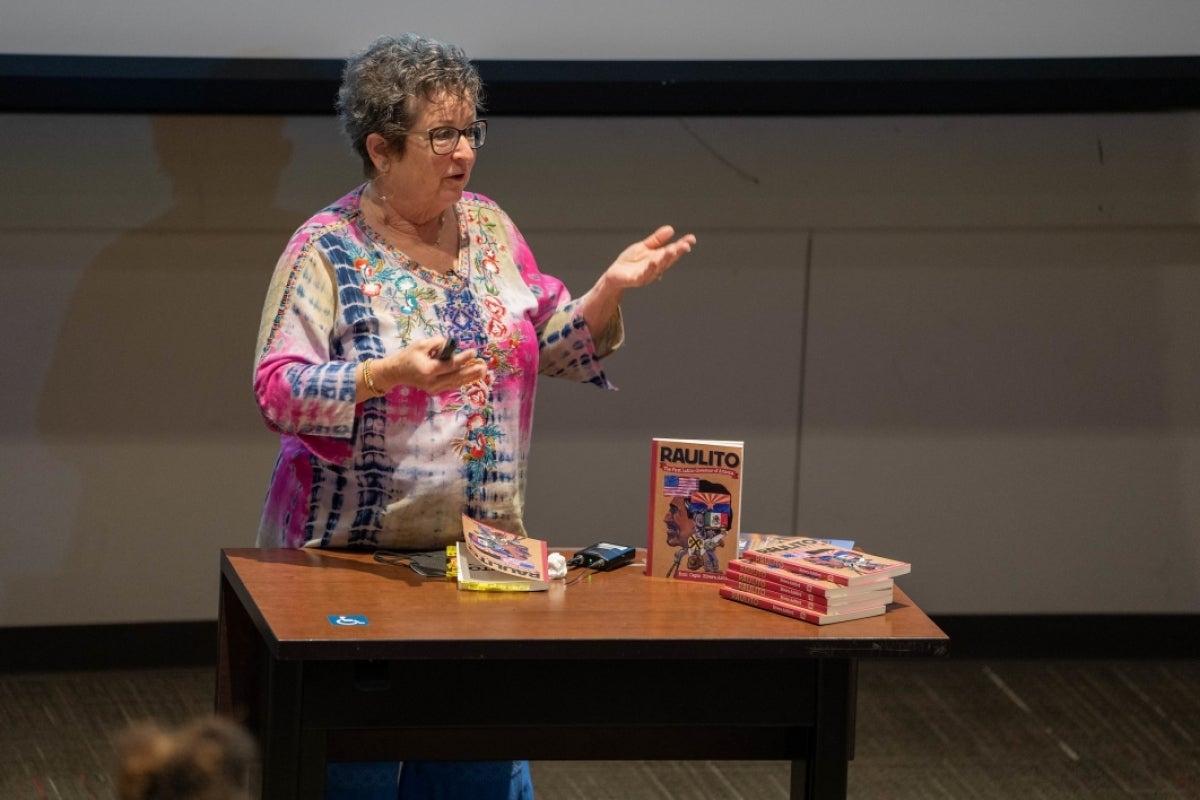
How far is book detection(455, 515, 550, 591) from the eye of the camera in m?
2.76

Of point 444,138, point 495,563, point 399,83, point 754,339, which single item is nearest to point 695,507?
point 495,563

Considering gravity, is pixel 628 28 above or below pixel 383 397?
above

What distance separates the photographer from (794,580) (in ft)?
8.75

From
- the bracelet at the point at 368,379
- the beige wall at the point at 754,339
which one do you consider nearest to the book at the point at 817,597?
the bracelet at the point at 368,379

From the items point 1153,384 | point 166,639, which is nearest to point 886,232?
point 1153,384

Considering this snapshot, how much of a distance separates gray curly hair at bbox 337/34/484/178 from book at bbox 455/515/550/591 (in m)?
0.71

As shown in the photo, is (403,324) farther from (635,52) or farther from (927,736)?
(927,736)

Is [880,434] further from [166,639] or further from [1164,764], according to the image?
[166,639]

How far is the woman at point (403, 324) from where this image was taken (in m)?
2.82

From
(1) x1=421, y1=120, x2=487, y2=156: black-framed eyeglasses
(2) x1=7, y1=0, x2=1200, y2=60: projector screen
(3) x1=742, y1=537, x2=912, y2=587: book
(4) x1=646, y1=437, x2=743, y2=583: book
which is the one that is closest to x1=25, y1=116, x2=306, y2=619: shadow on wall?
(2) x1=7, y1=0, x2=1200, y2=60: projector screen

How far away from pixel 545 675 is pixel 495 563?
0.26 m

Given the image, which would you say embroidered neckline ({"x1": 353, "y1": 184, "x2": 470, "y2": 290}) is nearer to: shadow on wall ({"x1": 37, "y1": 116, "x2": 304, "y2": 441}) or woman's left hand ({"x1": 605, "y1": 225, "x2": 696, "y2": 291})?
woman's left hand ({"x1": 605, "y1": 225, "x2": 696, "y2": 291})

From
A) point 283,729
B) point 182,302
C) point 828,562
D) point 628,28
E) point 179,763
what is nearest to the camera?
point 179,763

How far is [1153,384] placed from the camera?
5.05m
